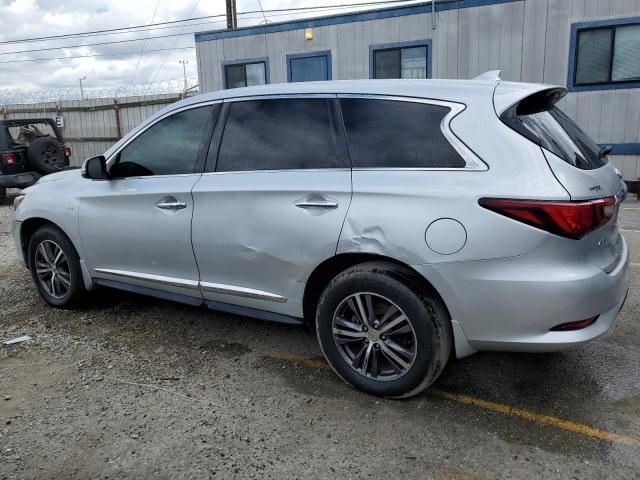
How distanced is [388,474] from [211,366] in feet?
4.90

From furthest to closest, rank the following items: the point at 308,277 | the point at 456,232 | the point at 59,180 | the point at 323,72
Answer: the point at 323,72 < the point at 59,180 < the point at 308,277 < the point at 456,232

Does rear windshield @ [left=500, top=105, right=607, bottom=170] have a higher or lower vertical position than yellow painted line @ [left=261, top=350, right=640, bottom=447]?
higher

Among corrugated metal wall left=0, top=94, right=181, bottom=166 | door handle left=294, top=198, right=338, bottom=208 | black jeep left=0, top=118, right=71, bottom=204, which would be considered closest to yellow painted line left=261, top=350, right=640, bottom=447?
door handle left=294, top=198, right=338, bottom=208

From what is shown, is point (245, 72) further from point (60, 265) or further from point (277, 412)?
point (277, 412)

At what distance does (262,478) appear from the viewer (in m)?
2.38

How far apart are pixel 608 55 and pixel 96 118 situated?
15.0 meters

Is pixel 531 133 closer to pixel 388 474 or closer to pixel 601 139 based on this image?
pixel 388 474

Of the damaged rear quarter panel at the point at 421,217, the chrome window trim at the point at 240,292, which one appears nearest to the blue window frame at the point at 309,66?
the chrome window trim at the point at 240,292

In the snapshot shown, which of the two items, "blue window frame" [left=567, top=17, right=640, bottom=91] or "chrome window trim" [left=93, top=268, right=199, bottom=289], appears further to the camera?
"blue window frame" [left=567, top=17, right=640, bottom=91]

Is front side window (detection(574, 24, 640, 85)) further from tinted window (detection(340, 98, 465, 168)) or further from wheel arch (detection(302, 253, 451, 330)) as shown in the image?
wheel arch (detection(302, 253, 451, 330))

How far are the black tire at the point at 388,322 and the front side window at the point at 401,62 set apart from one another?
10.2m

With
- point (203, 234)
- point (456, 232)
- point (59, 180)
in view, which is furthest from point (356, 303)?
point (59, 180)

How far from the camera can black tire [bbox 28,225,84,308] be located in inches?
167

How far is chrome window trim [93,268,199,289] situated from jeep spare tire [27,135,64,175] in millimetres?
8352
